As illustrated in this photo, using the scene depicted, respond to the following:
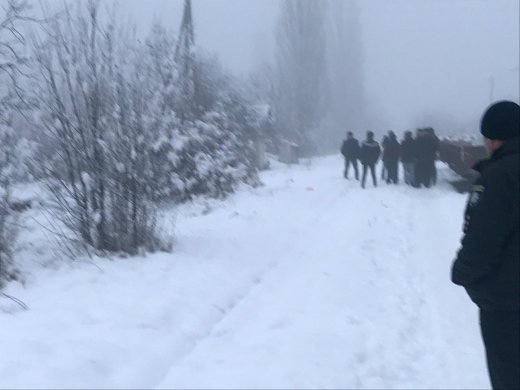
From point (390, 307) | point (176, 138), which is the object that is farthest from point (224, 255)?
point (176, 138)

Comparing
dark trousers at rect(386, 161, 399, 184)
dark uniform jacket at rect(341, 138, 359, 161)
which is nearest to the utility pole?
dark uniform jacket at rect(341, 138, 359, 161)

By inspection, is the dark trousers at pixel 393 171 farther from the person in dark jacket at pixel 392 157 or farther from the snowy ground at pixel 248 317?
the snowy ground at pixel 248 317

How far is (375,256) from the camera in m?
10.7

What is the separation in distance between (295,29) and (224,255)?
148ft

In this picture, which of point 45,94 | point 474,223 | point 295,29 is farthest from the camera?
point 295,29

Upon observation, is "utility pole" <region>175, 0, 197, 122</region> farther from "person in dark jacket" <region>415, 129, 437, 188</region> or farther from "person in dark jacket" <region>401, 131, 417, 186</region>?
"person in dark jacket" <region>415, 129, 437, 188</region>

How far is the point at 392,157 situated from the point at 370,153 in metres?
1.20

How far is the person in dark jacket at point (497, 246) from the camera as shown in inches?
143

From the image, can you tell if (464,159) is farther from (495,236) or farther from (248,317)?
(495,236)

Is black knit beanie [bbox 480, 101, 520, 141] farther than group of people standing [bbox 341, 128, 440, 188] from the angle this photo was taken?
No

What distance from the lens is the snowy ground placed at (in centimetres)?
565

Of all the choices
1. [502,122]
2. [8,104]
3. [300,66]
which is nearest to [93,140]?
[8,104]

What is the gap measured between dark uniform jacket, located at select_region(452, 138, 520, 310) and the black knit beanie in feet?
0.24

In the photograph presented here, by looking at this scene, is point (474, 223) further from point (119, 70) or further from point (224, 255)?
point (119, 70)
